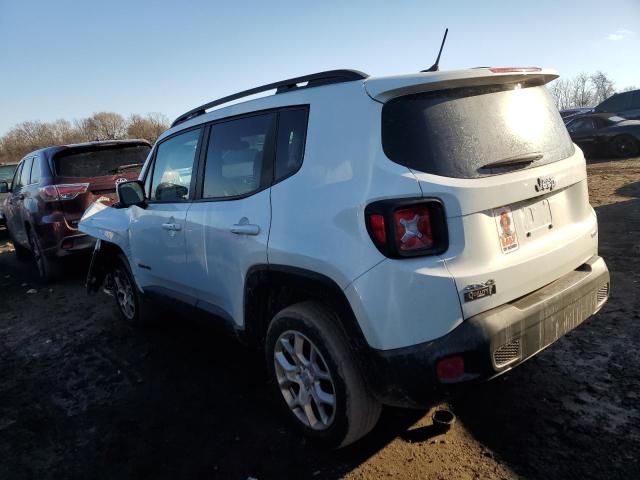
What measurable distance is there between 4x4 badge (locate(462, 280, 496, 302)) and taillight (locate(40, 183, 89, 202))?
5657mm

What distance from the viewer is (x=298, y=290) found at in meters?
2.47

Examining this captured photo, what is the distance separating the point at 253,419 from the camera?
2896 mm

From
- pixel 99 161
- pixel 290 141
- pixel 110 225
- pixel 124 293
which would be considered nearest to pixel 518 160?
pixel 290 141

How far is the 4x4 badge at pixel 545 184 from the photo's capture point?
227 centimetres

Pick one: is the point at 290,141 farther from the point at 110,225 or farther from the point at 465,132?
the point at 110,225

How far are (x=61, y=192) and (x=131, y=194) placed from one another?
2.81 m

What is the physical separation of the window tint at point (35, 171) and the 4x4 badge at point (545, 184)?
253 inches

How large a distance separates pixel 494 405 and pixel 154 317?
3177mm

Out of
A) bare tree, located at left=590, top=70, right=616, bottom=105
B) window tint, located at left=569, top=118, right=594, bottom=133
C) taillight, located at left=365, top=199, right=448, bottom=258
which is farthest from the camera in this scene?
bare tree, located at left=590, top=70, right=616, bottom=105

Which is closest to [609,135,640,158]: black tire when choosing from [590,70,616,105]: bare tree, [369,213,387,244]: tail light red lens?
[369,213,387,244]: tail light red lens

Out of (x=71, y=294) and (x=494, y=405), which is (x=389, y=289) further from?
(x=71, y=294)

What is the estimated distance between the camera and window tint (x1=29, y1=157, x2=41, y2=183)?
6.40 metres

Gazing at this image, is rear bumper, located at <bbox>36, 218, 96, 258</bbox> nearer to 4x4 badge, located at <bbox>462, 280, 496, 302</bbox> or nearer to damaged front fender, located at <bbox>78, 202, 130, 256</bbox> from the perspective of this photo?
damaged front fender, located at <bbox>78, 202, 130, 256</bbox>

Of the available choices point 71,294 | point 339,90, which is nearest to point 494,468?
point 339,90
